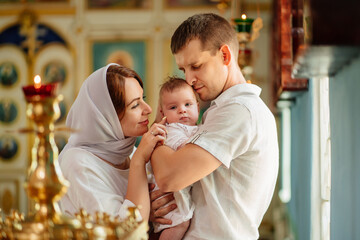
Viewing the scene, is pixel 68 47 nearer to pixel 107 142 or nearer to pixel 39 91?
pixel 107 142

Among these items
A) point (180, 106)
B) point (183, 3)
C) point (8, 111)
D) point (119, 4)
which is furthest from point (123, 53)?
point (180, 106)

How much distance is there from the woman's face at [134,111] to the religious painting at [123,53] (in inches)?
318

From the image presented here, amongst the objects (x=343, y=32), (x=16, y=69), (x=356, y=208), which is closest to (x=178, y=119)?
(x=356, y=208)

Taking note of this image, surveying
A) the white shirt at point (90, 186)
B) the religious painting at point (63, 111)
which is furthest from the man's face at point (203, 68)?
the religious painting at point (63, 111)

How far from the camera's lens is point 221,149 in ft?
8.60

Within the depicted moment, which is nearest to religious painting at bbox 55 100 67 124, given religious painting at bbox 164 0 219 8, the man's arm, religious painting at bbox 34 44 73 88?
religious painting at bbox 34 44 73 88

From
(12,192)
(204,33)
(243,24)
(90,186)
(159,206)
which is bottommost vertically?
(12,192)

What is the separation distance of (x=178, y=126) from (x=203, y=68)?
42 cm

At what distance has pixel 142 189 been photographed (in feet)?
9.36

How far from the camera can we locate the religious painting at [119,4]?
11.4 meters

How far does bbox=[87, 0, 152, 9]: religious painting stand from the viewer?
1137cm

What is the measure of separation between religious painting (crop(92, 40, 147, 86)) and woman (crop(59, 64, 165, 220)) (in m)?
8.06

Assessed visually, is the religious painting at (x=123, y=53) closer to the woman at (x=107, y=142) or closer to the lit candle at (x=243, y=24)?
the lit candle at (x=243, y=24)

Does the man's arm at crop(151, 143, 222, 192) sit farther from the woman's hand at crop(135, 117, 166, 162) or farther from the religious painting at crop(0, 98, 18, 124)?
the religious painting at crop(0, 98, 18, 124)
